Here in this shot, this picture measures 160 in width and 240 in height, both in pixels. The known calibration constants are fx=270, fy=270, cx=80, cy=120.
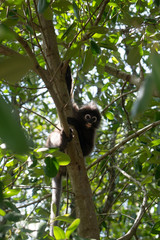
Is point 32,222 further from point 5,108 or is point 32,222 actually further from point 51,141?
point 51,141

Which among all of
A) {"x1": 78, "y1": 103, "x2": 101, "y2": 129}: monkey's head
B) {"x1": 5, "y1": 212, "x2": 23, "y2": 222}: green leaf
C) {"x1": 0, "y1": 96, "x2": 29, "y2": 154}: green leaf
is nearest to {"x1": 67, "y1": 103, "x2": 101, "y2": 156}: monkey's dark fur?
{"x1": 78, "y1": 103, "x2": 101, "y2": 129}: monkey's head

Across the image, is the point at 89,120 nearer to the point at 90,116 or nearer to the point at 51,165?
the point at 90,116

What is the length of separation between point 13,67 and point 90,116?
4.42 meters

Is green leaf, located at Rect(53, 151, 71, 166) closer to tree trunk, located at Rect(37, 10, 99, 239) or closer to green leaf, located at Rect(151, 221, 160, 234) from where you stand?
tree trunk, located at Rect(37, 10, 99, 239)

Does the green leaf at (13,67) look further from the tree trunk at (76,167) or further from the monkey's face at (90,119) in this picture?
the monkey's face at (90,119)

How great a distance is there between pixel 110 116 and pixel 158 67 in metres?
3.53

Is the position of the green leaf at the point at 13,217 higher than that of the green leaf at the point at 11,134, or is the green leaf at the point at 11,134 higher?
the green leaf at the point at 13,217

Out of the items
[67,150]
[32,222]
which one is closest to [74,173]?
[67,150]

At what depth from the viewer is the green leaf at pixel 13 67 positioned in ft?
1.94

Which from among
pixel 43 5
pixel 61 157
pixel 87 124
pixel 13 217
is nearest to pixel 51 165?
pixel 61 157

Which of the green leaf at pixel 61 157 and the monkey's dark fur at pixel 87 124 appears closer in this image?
the green leaf at pixel 61 157

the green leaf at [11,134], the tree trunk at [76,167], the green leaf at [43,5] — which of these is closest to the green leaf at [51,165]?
the tree trunk at [76,167]

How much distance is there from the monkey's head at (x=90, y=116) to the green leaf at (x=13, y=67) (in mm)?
4203

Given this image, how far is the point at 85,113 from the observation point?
5.09m
